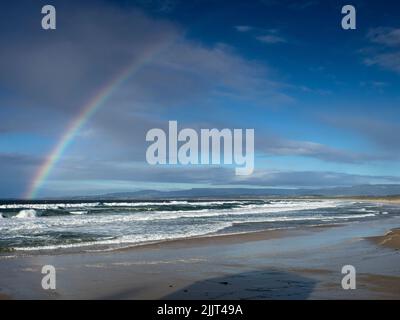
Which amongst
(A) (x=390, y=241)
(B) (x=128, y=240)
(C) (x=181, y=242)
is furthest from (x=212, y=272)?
(A) (x=390, y=241)

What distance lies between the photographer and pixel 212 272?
12062mm

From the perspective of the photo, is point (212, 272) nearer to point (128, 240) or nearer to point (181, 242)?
point (181, 242)

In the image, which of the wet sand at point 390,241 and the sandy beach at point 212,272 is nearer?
the sandy beach at point 212,272

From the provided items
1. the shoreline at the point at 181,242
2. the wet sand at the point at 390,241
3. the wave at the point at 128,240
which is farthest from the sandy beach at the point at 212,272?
the wave at the point at 128,240

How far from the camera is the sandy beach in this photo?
9602 mm

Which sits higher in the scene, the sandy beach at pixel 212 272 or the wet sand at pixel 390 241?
the sandy beach at pixel 212 272

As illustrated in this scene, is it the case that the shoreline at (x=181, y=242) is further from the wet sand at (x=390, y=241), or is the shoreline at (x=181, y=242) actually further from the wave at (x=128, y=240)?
the wet sand at (x=390, y=241)

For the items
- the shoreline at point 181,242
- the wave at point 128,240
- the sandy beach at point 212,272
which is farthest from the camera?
the wave at point 128,240

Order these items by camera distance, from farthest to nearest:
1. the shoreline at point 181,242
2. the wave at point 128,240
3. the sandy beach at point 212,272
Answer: the wave at point 128,240, the shoreline at point 181,242, the sandy beach at point 212,272

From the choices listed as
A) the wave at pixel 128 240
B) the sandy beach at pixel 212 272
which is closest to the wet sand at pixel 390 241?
the sandy beach at pixel 212 272

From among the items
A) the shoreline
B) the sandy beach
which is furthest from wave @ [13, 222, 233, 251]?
the sandy beach

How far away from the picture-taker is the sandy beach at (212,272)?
378 inches

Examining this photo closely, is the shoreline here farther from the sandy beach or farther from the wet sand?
the wet sand
